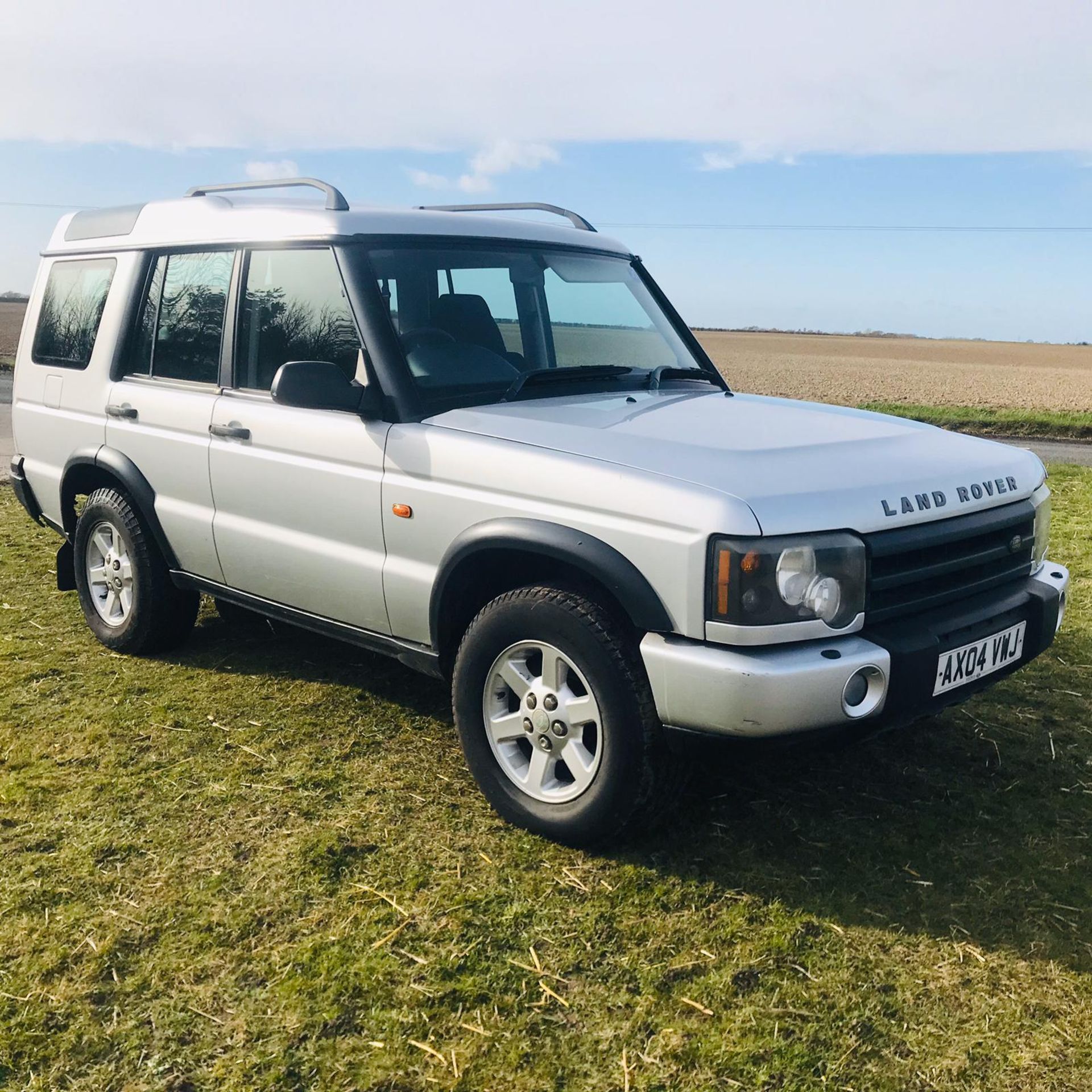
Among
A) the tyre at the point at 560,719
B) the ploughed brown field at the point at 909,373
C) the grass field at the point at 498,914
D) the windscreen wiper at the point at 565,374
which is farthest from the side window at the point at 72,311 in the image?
the ploughed brown field at the point at 909,373

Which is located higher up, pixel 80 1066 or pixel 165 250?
pixel 165 250

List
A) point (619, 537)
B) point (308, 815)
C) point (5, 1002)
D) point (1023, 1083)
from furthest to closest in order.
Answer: point (308, 815) → point (619, 537) → point (5, 1002) → point (1023, 1083)

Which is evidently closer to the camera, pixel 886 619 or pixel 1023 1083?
pixel 1023 1083

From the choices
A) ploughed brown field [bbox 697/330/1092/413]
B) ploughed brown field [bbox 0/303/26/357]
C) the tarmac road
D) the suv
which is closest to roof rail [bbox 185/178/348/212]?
the suv

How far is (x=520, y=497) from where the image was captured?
351cm

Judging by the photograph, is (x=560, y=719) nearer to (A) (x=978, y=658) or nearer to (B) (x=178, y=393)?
(A) (x=978, y=658)

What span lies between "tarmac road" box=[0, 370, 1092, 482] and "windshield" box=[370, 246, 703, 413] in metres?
8.03

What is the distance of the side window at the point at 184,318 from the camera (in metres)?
4.73

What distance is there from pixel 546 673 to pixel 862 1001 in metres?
1.28

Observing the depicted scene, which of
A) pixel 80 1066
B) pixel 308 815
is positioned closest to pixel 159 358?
pixel 308 815

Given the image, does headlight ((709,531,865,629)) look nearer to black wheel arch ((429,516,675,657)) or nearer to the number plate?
black wheel arch ((429,516,675,657))

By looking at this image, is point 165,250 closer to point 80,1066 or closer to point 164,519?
point 164,519

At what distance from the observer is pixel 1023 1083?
8.35ft

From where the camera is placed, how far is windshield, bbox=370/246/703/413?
13.5ft
